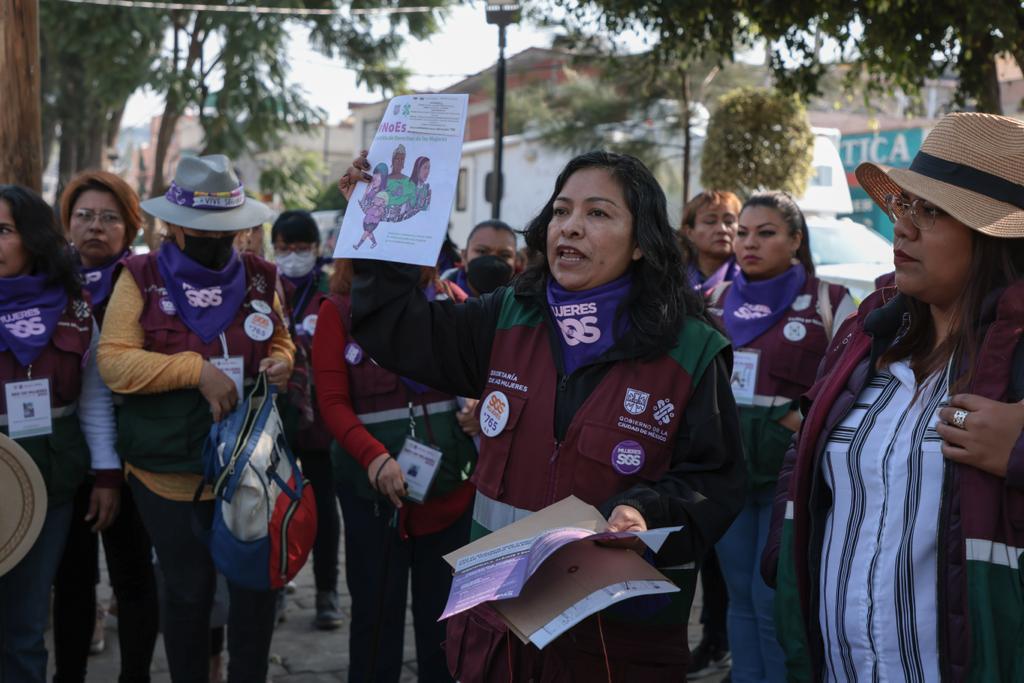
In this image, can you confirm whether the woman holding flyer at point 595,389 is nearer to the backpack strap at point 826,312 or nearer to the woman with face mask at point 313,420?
the backpack strap at point 826,312

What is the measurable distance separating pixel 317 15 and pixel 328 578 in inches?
632

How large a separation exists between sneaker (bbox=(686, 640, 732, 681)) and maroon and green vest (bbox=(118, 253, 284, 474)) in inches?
106

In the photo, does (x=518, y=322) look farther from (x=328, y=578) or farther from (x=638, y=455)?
(x=328, y=578)

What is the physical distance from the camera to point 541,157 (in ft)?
66.5

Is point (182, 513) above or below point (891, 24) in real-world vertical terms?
below

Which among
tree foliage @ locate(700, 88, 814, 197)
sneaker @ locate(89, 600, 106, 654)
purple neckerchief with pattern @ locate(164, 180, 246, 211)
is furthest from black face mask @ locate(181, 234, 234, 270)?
tree foliage @ locate(700, 88, 814, 197)

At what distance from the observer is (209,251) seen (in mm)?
4285

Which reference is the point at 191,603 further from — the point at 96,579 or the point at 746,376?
the point at 746,376

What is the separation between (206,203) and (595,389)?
2241 millimetres

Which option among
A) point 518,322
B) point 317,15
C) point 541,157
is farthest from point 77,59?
point 518,322

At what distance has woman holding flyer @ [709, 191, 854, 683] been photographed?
4375mm

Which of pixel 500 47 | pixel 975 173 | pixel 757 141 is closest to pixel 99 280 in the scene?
pixel 975 173

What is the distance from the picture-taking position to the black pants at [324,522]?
5906 mm

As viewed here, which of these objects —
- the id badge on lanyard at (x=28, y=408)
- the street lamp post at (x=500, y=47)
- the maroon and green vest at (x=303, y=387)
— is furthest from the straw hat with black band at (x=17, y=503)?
the street lamp post at (x=500, y=47)
